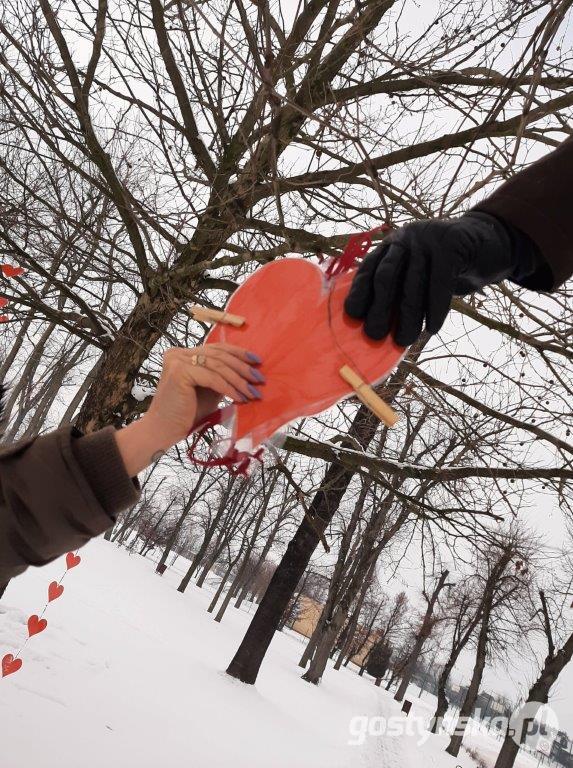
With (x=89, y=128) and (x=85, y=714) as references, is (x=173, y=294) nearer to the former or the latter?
(x=89, y=128)

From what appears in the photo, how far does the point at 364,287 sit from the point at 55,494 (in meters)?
0.70

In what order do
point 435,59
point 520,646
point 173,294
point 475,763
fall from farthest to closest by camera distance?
point 520,646 → point 475,763 → point 173,294 → point 435,59

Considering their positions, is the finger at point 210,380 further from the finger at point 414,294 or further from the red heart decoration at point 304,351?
the finger at point 414,294

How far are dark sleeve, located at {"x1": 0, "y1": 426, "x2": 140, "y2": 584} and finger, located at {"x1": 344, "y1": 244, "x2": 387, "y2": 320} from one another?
0.55 meters

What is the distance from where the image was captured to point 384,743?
1263 centimetres

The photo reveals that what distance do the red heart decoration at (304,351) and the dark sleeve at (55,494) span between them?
305 millimetres

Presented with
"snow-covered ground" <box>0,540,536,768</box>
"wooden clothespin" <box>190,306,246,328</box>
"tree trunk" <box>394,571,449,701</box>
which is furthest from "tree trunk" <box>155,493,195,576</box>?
"wooden clothespin" <box>190,306,246,328</box>

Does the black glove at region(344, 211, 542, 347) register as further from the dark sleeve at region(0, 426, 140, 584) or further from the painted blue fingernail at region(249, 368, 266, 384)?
the dark sleeve at region(0, 426, 140, 584)

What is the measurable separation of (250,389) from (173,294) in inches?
118

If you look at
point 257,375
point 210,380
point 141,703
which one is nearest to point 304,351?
point 257,375

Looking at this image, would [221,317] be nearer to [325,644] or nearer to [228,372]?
[228,372]

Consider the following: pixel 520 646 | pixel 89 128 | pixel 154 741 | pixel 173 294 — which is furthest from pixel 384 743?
pixel 89 128

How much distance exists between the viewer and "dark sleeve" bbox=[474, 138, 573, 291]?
1.05 m

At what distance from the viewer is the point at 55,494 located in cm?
91
